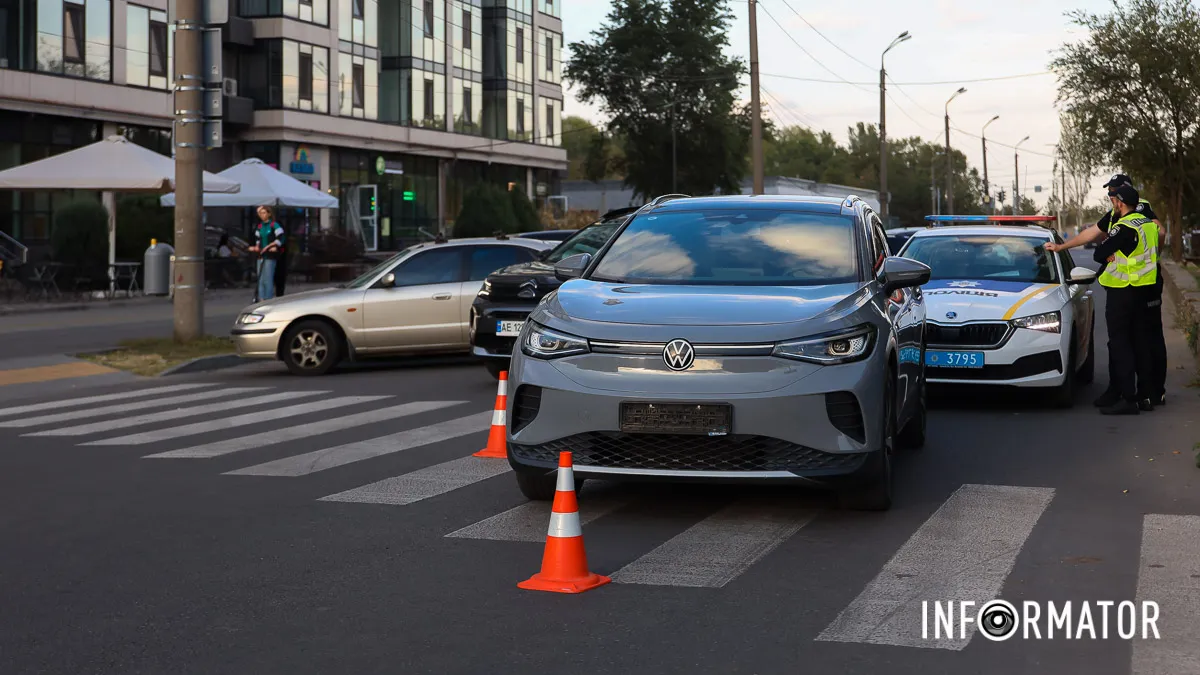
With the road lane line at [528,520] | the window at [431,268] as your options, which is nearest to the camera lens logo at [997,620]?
the road lane line at [528,520]

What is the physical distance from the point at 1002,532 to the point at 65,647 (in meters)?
4.28

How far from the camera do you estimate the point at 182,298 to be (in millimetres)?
19109

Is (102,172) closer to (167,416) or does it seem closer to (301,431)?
(167,416)

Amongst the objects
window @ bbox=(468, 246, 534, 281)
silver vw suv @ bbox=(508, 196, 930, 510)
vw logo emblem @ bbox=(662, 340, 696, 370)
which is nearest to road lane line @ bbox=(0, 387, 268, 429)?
window @ bbox=(468, 246, 534, 281)

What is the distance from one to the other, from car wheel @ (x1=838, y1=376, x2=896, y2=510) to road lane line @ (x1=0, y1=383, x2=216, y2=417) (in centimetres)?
891

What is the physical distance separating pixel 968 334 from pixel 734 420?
547 cm

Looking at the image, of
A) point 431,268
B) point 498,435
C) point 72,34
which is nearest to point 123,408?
point 431,268

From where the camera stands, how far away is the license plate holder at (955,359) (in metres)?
11.8

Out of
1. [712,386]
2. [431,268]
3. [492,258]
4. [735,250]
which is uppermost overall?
[492,258]

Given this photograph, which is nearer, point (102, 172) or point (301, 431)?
point (301, 431)

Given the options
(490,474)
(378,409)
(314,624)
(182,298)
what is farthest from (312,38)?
(314,624)

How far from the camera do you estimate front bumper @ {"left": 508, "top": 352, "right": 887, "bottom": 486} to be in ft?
22.7

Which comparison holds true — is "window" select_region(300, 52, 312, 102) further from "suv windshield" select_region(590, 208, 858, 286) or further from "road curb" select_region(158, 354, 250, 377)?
"suv windshield" select_region(590, 208, 858, 286)

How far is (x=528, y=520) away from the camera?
746cm
